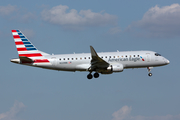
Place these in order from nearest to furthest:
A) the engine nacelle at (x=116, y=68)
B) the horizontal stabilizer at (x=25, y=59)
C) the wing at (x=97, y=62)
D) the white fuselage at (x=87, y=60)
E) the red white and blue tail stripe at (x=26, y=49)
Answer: the wing at (x=97, y=62) < the horizontal stabilizer at (x=25, y=59) < the engine nacelle at (x=116, y=68) < the white fuselage at (x=87, y=60) < the red white and blue tail stripe at (x=26, y=49)

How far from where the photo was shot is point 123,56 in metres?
58.6

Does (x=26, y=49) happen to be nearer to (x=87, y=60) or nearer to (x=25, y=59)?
(x=25, y=59)

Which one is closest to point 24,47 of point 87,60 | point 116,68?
point 87,60

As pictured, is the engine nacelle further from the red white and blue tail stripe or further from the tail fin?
the tail fin

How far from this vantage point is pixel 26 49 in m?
60.1

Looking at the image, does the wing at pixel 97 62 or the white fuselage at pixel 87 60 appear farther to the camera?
the white fuselage at pixel 87 60

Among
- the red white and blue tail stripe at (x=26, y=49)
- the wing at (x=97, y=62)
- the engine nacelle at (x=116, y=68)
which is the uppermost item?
the red white and blue tail stripe at (x=26, y=49)

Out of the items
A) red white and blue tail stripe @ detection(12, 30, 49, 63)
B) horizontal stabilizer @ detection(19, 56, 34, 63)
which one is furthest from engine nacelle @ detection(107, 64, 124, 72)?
horizontal stabilizer @ detection(19, 56, 34, 63)

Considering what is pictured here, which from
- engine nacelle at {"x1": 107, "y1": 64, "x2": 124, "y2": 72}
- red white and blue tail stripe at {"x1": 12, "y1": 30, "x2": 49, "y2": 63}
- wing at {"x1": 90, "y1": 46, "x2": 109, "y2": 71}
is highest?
red white and blue tail stripe at {"x1": 12, "y1": 30, "x2": 49, "y2": 63}

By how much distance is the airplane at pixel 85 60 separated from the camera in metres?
57.0

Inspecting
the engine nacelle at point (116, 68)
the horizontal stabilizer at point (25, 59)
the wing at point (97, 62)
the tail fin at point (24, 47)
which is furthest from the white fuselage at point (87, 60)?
the tail fin at point (24, 47)

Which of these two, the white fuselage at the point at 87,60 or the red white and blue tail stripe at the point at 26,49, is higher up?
the red white and blue tail stripe at the point at 26,49

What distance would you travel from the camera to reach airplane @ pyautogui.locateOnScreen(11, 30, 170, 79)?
187ft

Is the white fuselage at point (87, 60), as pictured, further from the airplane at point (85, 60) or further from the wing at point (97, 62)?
the wing at point (97, 62)
